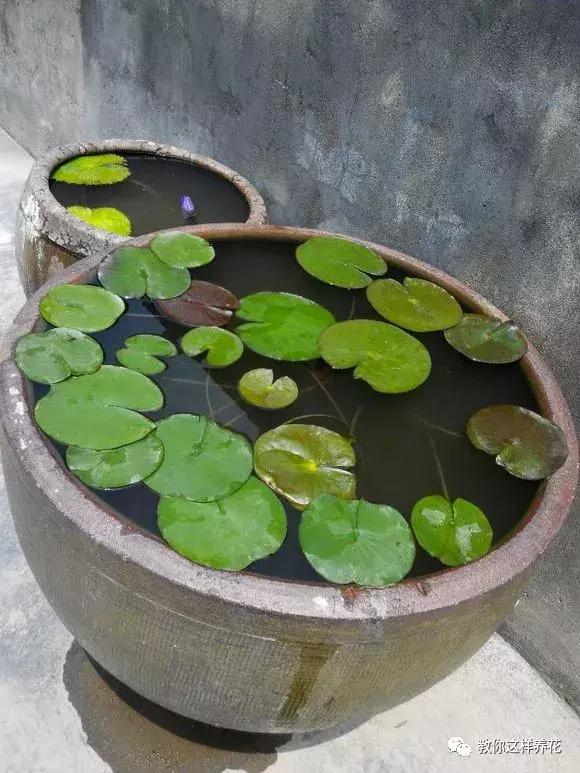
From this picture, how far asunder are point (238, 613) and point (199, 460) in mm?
259

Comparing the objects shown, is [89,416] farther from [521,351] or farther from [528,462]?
[521,351]

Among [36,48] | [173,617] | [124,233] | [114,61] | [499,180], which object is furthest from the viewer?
[36,48]

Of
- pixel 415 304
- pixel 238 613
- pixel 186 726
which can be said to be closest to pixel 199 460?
pixel 238 613

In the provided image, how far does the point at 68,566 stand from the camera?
0.95 metres

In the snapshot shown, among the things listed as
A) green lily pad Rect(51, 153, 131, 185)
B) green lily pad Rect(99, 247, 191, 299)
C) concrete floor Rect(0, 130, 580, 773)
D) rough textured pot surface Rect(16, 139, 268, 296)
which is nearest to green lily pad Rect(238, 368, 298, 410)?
green lily pad Rect(99, 247, 191, 299)

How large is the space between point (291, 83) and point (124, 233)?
0.69 meters

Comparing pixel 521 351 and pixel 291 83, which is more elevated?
pixel 291 83

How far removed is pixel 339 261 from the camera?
59.6 inches

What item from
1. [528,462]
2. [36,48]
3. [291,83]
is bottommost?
[36,48]

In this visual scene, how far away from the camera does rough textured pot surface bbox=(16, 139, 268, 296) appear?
1686 millimetres

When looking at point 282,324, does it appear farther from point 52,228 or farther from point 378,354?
point 52,228

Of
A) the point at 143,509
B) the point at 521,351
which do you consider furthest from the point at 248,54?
the point at 143,509

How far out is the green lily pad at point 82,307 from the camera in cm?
120

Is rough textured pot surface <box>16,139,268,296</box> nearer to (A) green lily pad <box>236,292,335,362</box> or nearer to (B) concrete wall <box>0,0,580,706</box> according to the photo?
(B) concrete wall <box>0,0,580,706</box>
